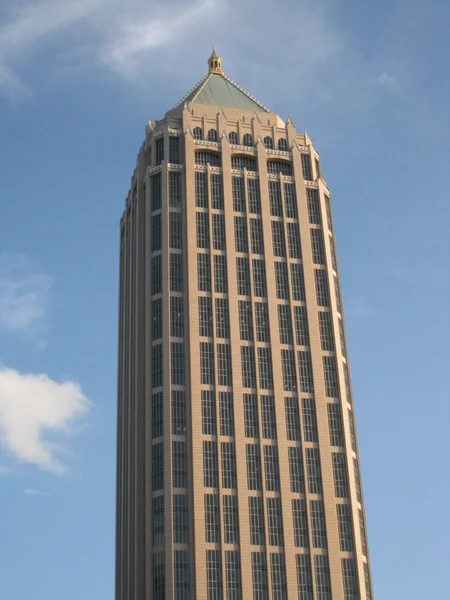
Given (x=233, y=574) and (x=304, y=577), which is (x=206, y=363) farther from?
(x=304, y=577)

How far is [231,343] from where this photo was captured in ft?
416

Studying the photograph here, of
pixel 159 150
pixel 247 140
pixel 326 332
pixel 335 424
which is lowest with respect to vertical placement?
pixel 335 424

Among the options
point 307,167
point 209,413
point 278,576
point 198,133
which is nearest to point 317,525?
point 278,576

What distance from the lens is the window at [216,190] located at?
138m

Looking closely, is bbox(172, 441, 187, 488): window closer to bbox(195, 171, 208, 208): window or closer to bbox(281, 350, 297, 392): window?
bbox(281, 350, 297, 392): window

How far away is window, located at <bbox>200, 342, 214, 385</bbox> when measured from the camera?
12362 centimetres

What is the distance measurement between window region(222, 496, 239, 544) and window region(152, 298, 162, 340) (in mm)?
24098

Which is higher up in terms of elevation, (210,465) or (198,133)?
(198,133)

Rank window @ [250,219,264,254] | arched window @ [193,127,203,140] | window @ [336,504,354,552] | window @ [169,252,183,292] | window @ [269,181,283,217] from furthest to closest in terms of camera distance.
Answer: arched window @ [193,127,203,140]
window @ [269,181,283,217]
window @ [250,219,264,254]
window @ [169,252,183,292]
window @ [336,504,354,552]

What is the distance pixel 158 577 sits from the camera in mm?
111812

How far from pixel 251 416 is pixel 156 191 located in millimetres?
37881

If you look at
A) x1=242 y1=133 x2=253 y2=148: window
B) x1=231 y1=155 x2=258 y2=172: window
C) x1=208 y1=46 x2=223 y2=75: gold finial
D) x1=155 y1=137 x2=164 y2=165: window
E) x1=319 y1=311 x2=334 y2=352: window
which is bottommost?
x1=319 y1=311 x2=334 y2=352: window

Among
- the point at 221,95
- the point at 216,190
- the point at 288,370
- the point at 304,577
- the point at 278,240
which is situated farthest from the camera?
the point at 221,95

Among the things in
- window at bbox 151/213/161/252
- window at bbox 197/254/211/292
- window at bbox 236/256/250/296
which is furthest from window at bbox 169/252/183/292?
A: window at bbox 236/256/250/296
